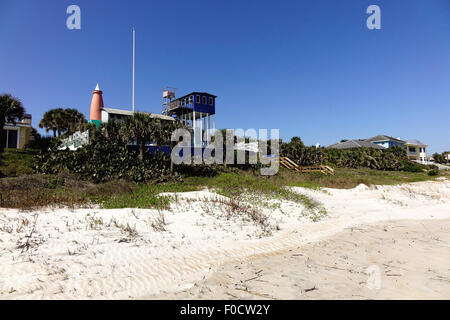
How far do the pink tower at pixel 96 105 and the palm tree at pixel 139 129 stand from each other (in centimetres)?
1559

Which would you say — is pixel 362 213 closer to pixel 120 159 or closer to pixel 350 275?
pixel 350 275

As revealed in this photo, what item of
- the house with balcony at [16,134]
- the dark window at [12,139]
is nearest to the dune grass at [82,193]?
the house with balcony at [16,134]

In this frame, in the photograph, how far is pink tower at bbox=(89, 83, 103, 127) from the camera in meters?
34.5

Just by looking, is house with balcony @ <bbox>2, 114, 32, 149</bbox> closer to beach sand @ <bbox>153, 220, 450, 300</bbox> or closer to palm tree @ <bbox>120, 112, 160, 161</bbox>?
palm tree @ <bbox>120, 112, 160, 161</bbox>

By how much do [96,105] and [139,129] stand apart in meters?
19.1

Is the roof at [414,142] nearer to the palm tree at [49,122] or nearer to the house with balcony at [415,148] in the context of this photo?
the house with balcony at [415,148]

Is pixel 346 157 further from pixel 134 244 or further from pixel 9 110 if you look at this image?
pixel 9 110

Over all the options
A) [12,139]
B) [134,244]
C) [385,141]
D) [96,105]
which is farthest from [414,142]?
[12,139]

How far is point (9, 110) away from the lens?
21766mm

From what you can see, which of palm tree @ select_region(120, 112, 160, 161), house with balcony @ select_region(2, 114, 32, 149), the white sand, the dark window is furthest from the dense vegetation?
the dark window

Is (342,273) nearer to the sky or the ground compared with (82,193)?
nearer to the ground

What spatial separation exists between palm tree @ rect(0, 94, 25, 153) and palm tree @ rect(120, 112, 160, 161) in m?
10.0

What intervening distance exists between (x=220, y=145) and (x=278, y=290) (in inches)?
839
